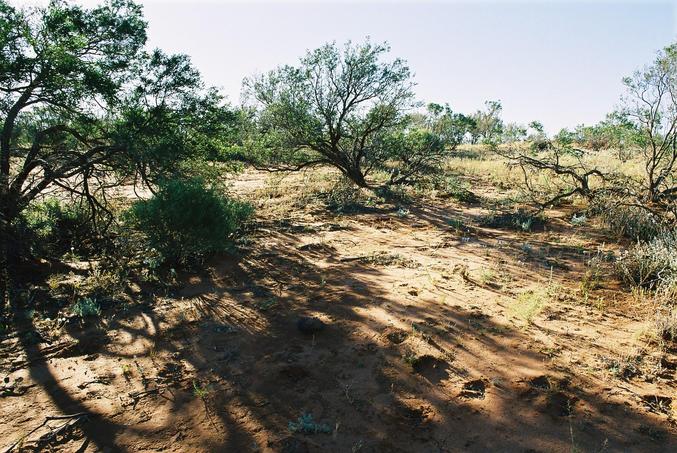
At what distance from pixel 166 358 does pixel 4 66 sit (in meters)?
4.66

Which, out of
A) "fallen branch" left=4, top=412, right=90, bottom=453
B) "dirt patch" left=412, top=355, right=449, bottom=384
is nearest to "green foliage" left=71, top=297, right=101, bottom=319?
"fallen branch" left=4, top=412, right=90, bottom=453

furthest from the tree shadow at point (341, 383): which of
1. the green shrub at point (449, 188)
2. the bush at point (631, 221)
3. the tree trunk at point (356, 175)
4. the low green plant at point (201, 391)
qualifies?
the tree trunk at point (356, 175)

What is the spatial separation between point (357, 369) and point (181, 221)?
3.87m

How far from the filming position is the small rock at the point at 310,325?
452 centimetres

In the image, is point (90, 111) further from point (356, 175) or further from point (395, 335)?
point (356, 175)

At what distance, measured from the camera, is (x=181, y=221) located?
6395 millimetres

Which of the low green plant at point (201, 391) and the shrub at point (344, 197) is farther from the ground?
the shrub at point (344, 197)

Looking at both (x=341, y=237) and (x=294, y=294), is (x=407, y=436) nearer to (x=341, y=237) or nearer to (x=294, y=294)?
(x=294, y=294)

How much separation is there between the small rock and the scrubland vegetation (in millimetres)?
33

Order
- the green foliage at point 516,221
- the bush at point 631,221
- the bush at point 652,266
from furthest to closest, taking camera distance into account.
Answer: the green foliage at point 516,221 < the bush at point 631,221 < the bush at point 652,266

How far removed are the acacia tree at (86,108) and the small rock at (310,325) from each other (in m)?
4.03

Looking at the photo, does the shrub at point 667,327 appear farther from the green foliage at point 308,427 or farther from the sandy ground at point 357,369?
the green foliage at point 308,427

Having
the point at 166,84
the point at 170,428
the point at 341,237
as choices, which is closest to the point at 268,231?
the point at 341,237

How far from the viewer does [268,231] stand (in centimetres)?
888
